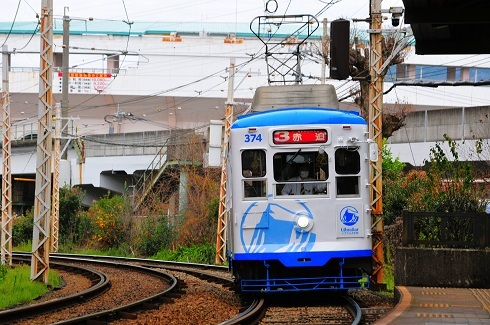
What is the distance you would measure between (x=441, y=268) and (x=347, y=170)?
251 centimetres

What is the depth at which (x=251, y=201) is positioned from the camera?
15.9 metres

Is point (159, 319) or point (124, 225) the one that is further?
point (124, 225)

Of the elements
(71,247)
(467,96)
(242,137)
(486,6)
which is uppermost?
(467,96)

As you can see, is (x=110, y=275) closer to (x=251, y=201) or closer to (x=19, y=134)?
(x=251, y=201)

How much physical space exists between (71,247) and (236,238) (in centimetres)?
2882

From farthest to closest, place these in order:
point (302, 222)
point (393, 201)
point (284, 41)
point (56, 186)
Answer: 1. point (284, 41)
2. point (56, 186)
3. point (393, 201)
4. point (302, 222)

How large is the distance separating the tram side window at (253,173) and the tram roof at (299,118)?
519 mm

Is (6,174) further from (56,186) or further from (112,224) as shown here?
(112,224)

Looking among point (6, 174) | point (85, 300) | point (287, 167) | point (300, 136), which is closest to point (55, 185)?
point (6, 174)

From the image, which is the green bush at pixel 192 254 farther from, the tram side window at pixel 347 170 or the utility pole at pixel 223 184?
the tram side window at pixel 347 170

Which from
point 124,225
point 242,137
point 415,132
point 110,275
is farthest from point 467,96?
point 242,137

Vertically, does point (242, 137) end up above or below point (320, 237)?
above

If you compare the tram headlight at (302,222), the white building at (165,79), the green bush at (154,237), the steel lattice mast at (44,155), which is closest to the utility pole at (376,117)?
the tram headlight at (302,222)

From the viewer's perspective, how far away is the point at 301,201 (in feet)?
51.9
